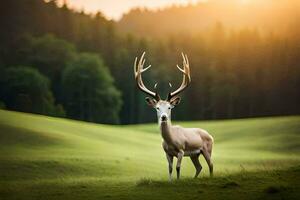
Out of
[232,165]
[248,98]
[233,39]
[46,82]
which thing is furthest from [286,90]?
[46,82]

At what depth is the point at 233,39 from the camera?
1914 inches

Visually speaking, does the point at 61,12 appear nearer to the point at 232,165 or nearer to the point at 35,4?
the point at 35,4

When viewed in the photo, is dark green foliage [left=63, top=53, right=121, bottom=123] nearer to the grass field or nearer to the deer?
the grass field

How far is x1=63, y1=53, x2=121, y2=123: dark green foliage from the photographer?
4962 centimetres

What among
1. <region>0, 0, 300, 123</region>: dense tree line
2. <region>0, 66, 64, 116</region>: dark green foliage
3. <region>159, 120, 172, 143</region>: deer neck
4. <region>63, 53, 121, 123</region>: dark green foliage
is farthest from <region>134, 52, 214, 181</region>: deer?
<region>63, 53, 121, 123</region>: dark green foliage

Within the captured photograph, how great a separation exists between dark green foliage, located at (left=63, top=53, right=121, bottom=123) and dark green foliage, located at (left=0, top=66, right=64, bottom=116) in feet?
11.2

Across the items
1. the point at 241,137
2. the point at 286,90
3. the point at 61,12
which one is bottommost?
the point at 241,137

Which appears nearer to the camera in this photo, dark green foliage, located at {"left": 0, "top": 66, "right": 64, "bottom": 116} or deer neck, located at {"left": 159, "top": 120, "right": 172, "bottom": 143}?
deer neck, located at {"left": 159, "top": 120, "right": 172, "bottom": 143}

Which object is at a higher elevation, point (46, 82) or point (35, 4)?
point (35, 4)

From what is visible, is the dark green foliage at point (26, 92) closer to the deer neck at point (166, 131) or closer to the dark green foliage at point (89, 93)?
the dark green foliage at point (89, 93)

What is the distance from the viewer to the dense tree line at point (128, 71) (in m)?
44.1

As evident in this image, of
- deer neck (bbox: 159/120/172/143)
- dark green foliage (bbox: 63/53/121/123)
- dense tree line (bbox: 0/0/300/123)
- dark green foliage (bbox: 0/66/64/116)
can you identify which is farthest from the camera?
dark green foliage (bbox: 63/53/121/123)

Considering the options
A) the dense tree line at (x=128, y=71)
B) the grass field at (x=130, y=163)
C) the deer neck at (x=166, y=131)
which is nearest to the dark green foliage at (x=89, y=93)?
the dense tree line at (x=128, y=71)

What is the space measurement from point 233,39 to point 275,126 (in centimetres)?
1884
